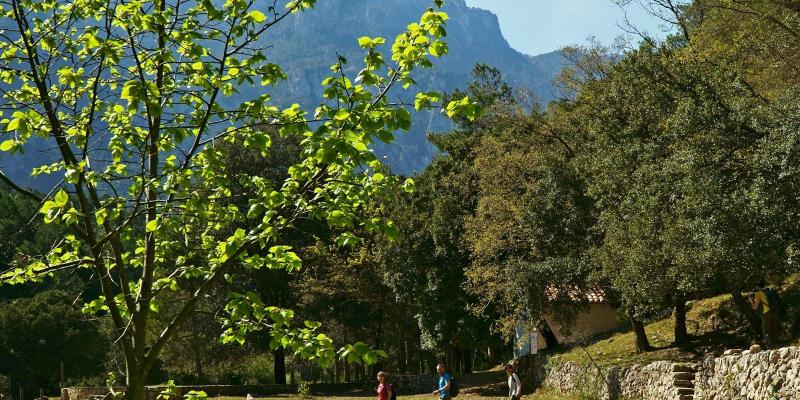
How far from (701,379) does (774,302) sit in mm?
5055

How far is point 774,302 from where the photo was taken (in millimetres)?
22953

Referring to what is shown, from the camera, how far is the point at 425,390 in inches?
1575

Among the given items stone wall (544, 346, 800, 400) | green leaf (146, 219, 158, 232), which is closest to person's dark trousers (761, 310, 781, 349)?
stone wall (544, 346, 800, 400)

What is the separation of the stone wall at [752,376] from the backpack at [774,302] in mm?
3598

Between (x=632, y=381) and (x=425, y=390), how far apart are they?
17.6m

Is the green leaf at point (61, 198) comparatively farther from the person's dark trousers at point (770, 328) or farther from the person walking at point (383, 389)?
the person's dark trousers at point (770, 328)

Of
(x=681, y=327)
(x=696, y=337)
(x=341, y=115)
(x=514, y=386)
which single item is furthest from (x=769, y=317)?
(x=341, y=115)

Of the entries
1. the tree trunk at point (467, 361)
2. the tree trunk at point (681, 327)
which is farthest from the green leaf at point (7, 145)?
the tree trunk at point (467, 361)

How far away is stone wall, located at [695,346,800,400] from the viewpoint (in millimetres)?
14688

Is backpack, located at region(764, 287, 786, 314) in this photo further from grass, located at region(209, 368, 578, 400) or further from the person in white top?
the person in white top

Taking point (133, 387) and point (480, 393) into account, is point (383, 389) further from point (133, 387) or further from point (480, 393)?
point (480, 393)

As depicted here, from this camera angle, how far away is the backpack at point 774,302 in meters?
22.4

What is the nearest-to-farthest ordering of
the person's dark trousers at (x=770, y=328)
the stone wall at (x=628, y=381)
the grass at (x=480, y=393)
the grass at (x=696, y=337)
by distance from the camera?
the stone wall at (x=628, y=381) < the person's dark trousers at (x=770, y=328) < the grass at (x=696, y=337) < the grass at (x=480, y=393)

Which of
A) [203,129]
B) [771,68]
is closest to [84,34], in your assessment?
[203,129]
